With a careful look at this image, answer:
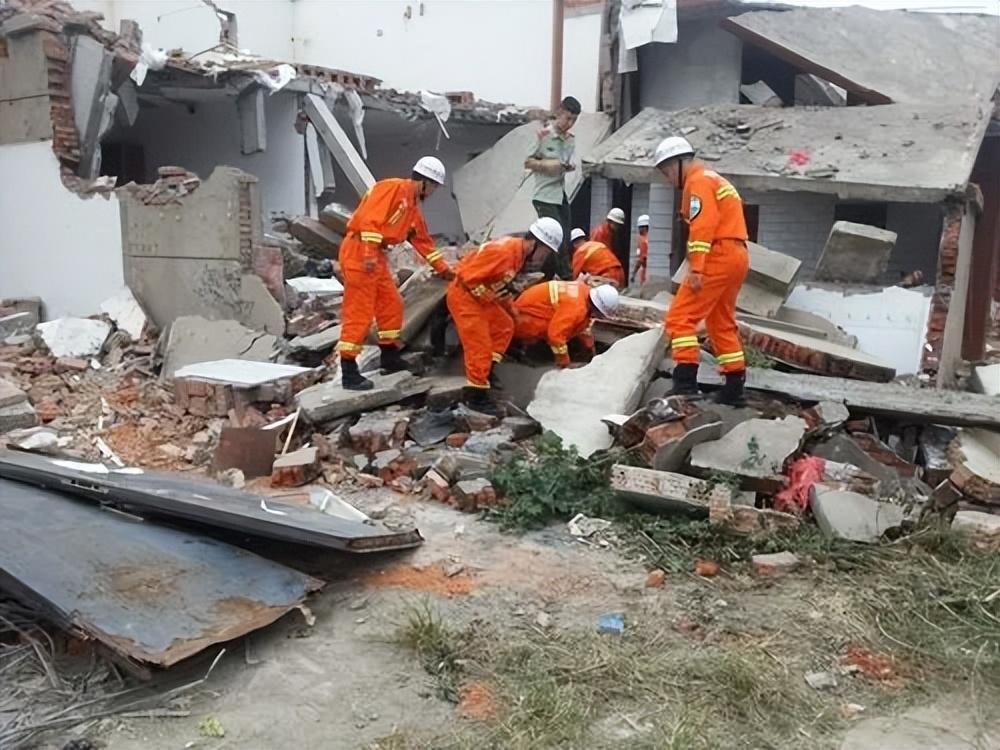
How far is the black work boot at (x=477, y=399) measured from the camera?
6777 millimetres

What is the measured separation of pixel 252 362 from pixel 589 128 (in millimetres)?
6785

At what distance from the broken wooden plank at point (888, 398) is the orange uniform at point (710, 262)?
454 millimetres

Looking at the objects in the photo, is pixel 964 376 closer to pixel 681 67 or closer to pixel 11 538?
pixel 681 67

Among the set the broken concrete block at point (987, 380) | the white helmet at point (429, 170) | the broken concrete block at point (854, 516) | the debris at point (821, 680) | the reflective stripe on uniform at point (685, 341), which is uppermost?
the white helmet at point (429, 170)

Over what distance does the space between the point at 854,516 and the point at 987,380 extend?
4699 millimetres

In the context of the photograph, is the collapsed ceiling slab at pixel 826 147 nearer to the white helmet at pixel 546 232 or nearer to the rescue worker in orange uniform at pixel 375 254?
the white helmet at pixel 546 232

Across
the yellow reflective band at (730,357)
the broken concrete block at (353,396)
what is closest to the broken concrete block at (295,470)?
the broken concrete block at (353,396)

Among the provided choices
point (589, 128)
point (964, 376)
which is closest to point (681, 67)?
point (589, 128)

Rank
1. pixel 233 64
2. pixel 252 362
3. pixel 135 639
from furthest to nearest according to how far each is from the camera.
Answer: pixel 233 64 < pixel 252 362 < pixel 135 639

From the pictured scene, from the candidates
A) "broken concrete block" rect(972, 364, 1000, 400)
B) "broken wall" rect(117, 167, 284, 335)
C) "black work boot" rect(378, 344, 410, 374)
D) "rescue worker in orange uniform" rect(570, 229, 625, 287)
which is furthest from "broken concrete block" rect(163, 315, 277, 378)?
"broken concrete block" rect(972, 364, 1000, 400)

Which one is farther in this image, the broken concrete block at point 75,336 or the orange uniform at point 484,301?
the broken concrete block at point 75,336

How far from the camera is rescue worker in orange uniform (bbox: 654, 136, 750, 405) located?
590 cm

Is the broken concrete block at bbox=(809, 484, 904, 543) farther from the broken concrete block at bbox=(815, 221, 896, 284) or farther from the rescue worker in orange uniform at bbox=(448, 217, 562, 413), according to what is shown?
the broken concrete block at bbox=(815, 221, 896, 284)

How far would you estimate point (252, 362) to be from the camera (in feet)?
26.0
